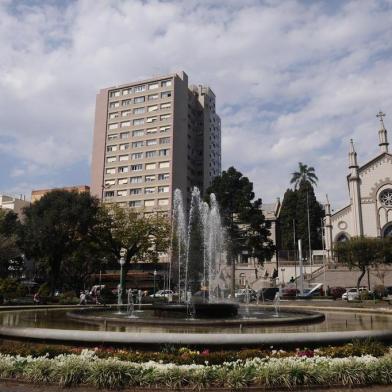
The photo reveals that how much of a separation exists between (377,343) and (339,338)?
0.93 m

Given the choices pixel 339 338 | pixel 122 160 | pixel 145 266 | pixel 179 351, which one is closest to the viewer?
pixel 179 351

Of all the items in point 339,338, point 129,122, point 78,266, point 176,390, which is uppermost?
point 129,122

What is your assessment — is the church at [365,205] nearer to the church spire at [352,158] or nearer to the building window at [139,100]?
the church spire at [352,158]

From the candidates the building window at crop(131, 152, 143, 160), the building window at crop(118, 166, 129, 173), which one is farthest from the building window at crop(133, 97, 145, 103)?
the building window at crop(118, 166, 129, 173)

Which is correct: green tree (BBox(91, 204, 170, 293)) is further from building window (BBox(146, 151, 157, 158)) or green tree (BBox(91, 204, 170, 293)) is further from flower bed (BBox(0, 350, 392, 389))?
flower bed (BBox(0, 350, 392, 389))

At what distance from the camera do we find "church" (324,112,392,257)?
67062 millimetres

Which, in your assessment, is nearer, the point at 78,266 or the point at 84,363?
the point at 84,363

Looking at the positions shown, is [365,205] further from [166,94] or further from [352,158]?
[166,94]

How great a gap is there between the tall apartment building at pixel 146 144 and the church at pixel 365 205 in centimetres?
2895

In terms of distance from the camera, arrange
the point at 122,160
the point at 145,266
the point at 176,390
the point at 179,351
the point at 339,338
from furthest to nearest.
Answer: the point at 122,160 → the point at 145,266 → the point at 339,338 → the point at 179,351 → the point at 176,390

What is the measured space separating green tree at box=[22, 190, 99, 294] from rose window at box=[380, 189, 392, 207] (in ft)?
145

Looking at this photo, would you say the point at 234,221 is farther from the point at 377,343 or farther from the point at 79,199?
the point at 377,343

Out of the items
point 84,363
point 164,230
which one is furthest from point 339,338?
point 164,230

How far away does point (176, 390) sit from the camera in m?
8.20
